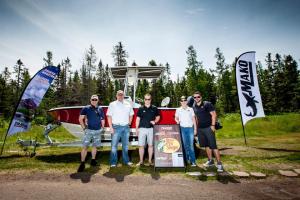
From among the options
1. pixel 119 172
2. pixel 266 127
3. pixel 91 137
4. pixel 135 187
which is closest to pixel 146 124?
pixel 119 172

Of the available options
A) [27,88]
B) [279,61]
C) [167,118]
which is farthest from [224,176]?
[279,61]

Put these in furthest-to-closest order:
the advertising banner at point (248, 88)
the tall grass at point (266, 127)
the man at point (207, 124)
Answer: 1. the tall grass at point (266, 127)
2. the advertising banner at point (248, 88)
3. the man at point (207, 124)

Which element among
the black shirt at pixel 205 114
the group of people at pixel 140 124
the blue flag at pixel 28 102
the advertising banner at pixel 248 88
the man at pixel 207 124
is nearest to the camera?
the man at pixel 207 124

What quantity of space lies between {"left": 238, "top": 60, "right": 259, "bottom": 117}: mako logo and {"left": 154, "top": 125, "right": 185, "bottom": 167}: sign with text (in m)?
4.22

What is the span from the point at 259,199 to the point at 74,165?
4846mm

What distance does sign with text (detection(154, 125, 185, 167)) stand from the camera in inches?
217

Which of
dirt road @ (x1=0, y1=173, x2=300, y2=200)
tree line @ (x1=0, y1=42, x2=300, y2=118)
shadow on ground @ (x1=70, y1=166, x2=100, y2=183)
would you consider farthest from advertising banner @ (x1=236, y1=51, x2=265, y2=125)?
tree line @ (x1=0, y1=42, x2=300, y2=118)

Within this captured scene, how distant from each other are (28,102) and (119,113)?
11.7 ft

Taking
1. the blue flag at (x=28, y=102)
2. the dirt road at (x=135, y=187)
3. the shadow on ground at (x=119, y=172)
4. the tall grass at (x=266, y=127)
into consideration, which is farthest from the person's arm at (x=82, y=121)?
the tall grass at (x=266, y=127)

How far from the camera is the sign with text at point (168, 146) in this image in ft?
18.1

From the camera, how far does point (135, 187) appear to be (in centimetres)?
444

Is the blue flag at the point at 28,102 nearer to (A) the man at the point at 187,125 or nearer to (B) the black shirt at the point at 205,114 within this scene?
(A) the man at the point at 187,125

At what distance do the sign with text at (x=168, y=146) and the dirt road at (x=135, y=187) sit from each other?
1.36 feet

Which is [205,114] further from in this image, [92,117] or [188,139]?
[92,117]
